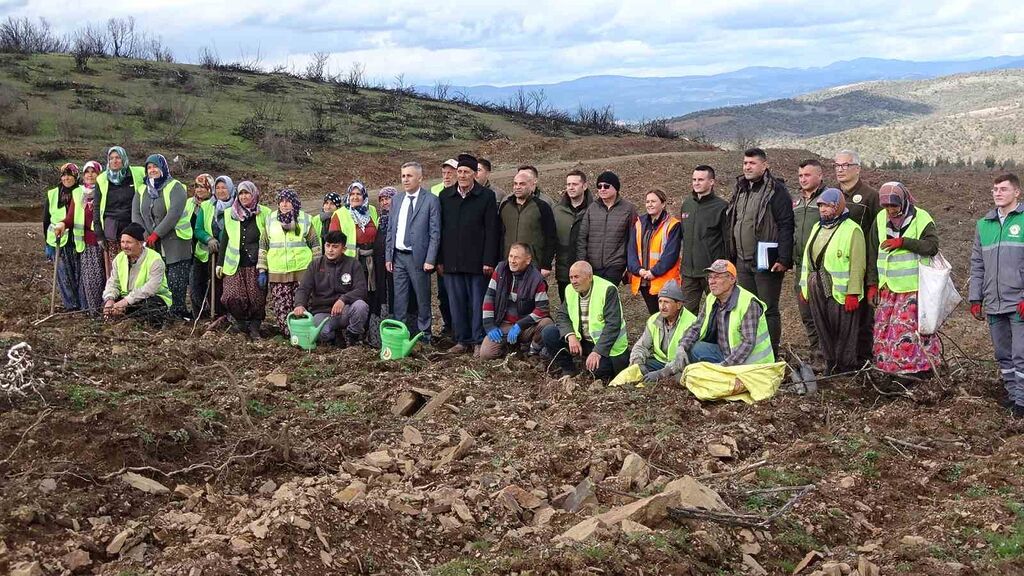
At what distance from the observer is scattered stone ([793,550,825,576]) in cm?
482

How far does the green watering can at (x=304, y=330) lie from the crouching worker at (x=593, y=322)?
228cm

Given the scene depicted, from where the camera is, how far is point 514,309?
9.02 metres

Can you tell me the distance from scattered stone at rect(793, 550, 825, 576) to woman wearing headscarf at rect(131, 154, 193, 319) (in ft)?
23.2

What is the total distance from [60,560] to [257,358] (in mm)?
4447

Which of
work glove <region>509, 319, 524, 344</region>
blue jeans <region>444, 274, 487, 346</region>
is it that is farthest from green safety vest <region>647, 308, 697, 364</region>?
blue jeans <region>444, 274, 487, 346</region>

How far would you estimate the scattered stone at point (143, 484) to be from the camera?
5324 millimetres

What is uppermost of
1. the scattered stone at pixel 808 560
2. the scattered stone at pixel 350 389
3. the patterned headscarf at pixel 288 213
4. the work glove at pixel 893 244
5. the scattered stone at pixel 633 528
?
the patterned headscarf at pixel 288 213

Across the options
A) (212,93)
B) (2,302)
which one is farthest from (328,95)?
(2,302)

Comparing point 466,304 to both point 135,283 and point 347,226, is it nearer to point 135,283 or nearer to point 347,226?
point 347,226

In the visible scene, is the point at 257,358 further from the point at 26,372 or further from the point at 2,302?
the point at 2,302

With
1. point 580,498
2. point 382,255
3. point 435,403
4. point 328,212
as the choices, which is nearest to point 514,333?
point 435,403

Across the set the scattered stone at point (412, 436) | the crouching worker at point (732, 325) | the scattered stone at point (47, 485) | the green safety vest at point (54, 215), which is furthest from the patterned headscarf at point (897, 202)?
the green safety vest at point (54, 215)

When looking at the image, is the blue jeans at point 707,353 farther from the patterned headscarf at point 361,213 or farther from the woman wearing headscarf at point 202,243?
the woman wearing headscarf at point 202,243

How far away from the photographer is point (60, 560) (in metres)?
4.39
